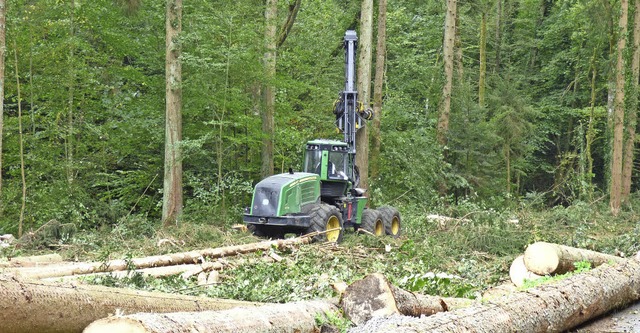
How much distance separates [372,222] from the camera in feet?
53.3

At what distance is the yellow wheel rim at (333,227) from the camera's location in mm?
14685

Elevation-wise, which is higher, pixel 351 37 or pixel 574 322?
pixel 351 37

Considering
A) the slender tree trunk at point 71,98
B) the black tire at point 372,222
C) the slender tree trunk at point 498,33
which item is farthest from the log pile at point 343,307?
the slender tree trunk at point 498,33

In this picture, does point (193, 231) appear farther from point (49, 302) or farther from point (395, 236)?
point (49, 302)

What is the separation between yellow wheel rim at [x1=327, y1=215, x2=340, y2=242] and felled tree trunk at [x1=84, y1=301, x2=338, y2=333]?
7750mm

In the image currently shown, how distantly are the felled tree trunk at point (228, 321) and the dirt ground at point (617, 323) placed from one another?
3259 millimetres

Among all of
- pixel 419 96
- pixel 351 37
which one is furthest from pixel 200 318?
pixel 419 96

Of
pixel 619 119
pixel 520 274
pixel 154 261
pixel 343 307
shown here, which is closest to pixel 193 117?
pixel 154 261

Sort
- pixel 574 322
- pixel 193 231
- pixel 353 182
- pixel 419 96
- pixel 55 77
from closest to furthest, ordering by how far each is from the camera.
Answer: pixel 574 322
pixel 193 231
pixel 353 182
pixel 55 77
pixel 419 96

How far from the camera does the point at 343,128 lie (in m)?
17.3

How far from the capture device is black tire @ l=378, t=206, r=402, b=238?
16797 mm

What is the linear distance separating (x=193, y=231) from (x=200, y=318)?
28.3 feet

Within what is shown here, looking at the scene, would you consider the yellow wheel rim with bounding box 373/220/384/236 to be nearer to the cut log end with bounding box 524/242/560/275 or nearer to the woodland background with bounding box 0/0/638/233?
the woodland background with bounding box 0/0/638/233

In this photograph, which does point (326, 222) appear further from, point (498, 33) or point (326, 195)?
point (498, 33)
